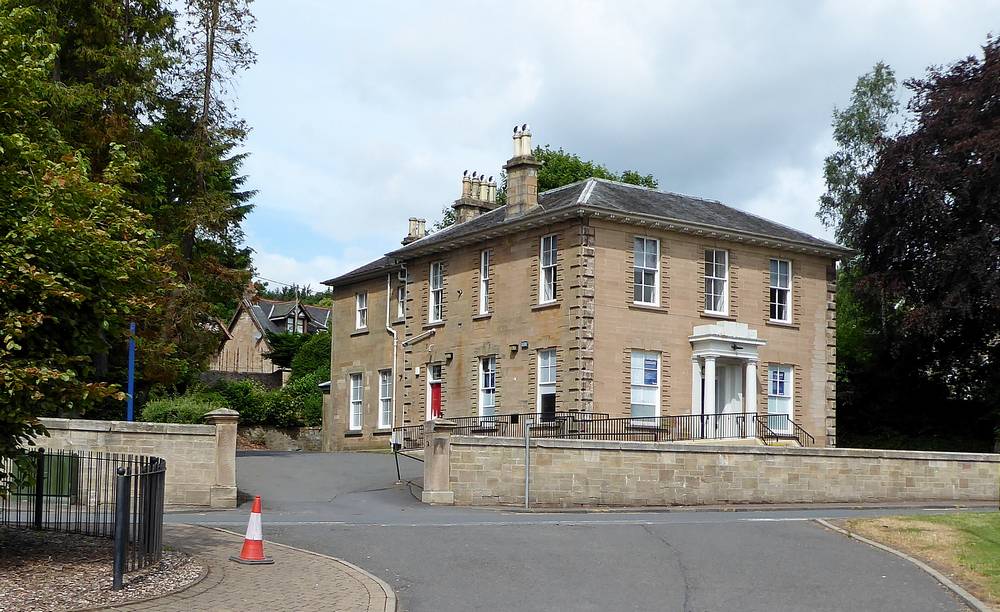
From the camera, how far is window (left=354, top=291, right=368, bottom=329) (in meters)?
44.2

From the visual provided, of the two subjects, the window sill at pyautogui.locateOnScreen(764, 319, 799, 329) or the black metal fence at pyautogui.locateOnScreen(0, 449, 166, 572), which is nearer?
the black metal fence at pyautogui.locateOnScreen(0, 449, 166, 572)

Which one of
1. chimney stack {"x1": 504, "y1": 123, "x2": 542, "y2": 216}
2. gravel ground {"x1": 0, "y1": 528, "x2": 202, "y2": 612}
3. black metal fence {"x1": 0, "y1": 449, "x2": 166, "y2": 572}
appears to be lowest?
gravel ground {"x1": 0, "y1": 528, "x2": 202, "y2": 612}

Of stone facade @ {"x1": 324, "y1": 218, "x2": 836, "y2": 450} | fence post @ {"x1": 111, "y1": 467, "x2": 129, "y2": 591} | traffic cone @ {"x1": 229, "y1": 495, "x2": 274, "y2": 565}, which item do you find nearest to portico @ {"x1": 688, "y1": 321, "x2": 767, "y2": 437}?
stone facade @ {"x1": 324, "y1": 218, "x2": 836, "y2": 450}

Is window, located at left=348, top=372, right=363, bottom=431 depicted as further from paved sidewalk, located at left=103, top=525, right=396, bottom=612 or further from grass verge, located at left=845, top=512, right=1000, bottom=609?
paved sidewalk, located at left=103, top=525, right=396, bottom=612

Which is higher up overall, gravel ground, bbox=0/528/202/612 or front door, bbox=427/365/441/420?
front door, bbox=427/365/441/420

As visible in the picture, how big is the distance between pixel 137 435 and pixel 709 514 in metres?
11.4

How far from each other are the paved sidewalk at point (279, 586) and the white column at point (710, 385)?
20.6 m

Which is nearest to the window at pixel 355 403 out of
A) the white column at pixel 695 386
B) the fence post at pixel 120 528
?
the white column at pixel 695 386

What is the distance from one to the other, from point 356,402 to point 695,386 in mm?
15099

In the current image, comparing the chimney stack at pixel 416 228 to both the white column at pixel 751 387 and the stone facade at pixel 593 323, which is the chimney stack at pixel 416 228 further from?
the white column at pixel 751 387

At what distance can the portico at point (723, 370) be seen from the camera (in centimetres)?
3425

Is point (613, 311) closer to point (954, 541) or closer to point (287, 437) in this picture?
point (954, 541)

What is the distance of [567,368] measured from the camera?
32.8 meters

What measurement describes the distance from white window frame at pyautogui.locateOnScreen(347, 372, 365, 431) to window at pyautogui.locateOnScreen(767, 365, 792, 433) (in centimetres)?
1571
